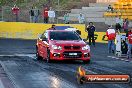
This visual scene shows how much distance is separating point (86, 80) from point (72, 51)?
13.8 m

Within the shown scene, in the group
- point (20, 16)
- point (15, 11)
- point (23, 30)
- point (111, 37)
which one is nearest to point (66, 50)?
point (111, 37)

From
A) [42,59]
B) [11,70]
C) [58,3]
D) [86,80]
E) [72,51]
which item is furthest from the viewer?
[58,3]

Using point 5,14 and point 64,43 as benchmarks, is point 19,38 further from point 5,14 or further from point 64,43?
point 64,43

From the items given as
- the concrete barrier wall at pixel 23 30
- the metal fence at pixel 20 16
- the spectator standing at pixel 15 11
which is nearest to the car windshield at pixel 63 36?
the concrete barrier wall at pixel 23 30

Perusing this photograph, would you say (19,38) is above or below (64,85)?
below

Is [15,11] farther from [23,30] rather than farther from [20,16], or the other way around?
[20,16]

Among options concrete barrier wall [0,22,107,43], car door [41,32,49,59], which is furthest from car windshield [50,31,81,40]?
concrete barrier wall [0,22,107,43]

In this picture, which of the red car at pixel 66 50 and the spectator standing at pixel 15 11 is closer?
the red car at pixel 66 50

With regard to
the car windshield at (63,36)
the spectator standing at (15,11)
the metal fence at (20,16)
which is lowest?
the metal fence at (20,16)

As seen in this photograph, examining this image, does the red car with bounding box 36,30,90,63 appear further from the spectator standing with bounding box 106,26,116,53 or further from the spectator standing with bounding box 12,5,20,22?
the spectator standing with bounding box 12,5,20,22

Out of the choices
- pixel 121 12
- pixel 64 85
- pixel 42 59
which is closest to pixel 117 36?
pixel 42 59

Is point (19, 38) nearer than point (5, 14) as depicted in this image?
Yes

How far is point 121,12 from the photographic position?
159 ft

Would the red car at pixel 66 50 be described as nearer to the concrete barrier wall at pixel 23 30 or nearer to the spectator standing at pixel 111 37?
the spectator standing at pixel 111 37
